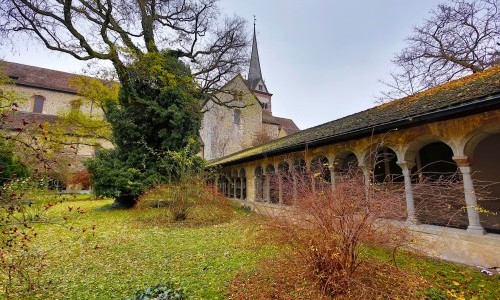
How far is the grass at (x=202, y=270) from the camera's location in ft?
11.5

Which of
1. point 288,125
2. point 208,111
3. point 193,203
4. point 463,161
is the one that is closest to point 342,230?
point 463,161

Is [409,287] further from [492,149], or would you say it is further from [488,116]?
[492,149]

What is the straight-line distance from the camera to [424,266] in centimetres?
455

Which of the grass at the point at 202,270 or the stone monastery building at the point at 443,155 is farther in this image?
the stone monastery building at the point at 443,155

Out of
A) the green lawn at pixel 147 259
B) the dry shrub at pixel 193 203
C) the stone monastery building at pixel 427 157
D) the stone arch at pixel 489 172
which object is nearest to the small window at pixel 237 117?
the stone monastery building at pixel 427 157

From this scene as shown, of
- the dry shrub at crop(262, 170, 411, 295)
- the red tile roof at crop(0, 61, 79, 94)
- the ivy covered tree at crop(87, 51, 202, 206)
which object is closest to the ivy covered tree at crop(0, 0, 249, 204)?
the ivy covered tree at crop(87, 51, 202, 206)

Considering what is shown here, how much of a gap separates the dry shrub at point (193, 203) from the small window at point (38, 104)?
3055 cm

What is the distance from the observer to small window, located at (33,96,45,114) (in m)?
30.0

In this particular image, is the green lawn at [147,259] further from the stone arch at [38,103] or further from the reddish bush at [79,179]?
the stone arch at [38,103]

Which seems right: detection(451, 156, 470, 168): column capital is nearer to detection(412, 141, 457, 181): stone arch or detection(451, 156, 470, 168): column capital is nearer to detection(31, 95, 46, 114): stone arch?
detection(412, 141, 457, 181): stone arch

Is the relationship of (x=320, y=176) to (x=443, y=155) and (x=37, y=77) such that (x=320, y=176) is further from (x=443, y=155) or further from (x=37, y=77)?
(x=37, y=77)

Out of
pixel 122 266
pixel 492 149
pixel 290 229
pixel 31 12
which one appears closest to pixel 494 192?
pixel 492 149

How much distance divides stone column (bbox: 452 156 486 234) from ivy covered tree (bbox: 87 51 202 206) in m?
10.5

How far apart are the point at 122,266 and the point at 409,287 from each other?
4.79 m
